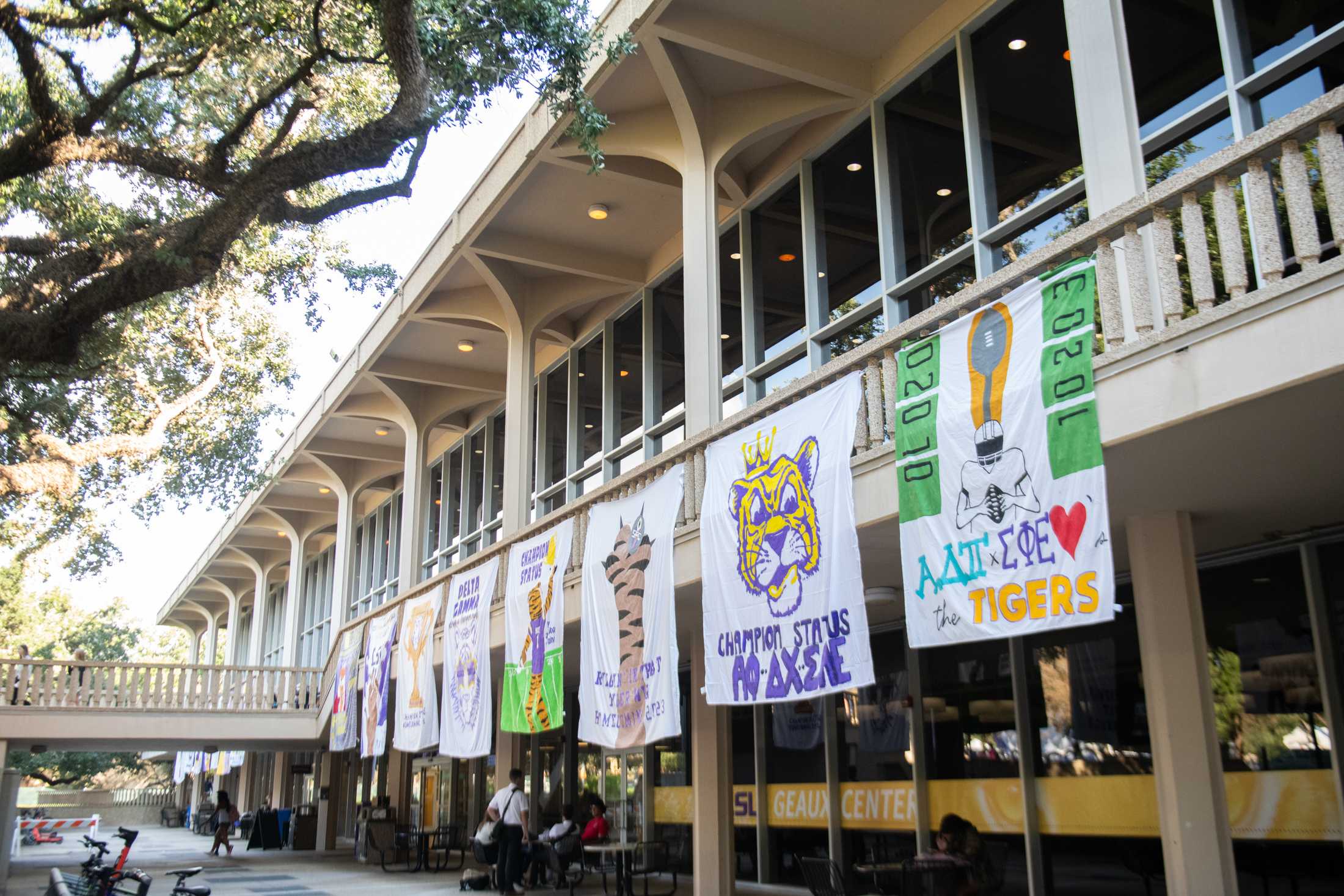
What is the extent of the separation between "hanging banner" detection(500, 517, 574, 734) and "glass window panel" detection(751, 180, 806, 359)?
3.51 meters

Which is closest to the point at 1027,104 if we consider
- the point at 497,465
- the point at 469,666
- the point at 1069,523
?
the point at 1069,523

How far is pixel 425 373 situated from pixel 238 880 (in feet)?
31.8

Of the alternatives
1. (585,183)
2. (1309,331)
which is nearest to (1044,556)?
(1309,331)

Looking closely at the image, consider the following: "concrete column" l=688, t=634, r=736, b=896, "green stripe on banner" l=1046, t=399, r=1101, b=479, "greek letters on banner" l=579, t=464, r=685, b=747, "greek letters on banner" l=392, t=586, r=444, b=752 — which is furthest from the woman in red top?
"green stripe on banner" l=1046, t=399, r=1101, b=479

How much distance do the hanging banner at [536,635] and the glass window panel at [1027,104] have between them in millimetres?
6633

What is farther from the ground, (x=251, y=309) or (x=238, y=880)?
(x=251, y=309)

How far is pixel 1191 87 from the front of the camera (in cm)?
905

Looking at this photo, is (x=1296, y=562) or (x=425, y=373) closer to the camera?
(x=1296, y=562)

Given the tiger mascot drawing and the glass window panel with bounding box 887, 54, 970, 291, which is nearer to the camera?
the tiger mascot drawing

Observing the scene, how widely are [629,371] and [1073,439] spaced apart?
438 inches

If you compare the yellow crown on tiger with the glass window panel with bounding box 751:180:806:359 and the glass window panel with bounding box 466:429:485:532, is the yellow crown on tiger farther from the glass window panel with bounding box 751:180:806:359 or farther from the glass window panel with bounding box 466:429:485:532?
the glass window panel with bounding box 466:429:485:532

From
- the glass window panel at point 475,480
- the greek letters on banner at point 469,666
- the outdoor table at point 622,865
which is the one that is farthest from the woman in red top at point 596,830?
the glass window panel at point 475,480

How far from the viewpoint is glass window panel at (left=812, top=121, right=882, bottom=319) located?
41.2ft

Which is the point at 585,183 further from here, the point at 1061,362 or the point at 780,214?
the point at 1061,362
